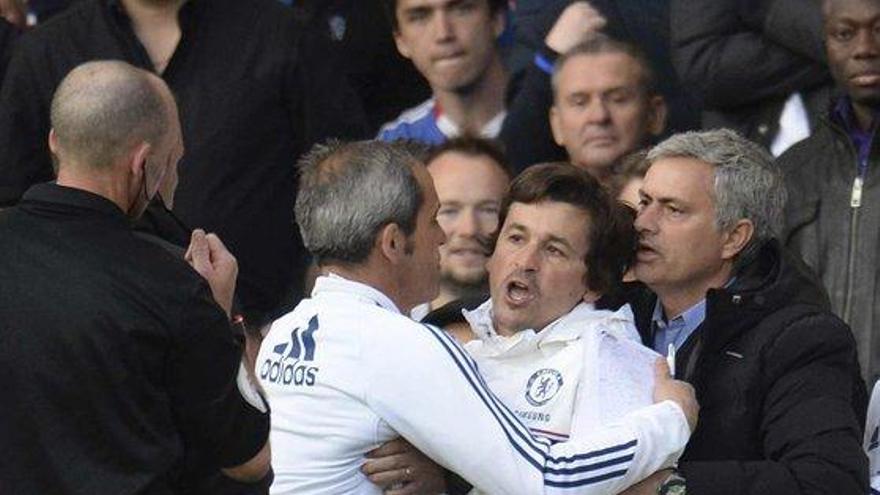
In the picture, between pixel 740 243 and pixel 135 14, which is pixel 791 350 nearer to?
pixel 740 243

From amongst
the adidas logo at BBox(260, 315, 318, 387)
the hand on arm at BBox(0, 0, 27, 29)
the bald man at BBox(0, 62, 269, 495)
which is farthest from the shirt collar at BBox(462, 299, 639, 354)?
the hand on arm at BBox(0, 0, 27, 29)

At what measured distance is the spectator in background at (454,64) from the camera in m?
8.57

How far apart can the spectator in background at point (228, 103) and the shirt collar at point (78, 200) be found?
2426 millimetres

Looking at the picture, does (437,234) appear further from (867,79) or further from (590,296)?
(867,79)

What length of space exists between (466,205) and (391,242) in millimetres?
2076

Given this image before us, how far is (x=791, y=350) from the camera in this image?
5.74 m

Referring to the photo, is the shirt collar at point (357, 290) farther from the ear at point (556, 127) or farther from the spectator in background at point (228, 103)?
the ear at point (556, 127)

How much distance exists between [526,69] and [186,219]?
1476 mm

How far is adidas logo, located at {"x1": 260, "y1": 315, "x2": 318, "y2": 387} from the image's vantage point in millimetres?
5609

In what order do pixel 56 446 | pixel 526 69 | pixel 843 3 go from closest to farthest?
pixel 56 446
pixel 843 3
pixel 526 69

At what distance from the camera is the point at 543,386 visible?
5.64 metres

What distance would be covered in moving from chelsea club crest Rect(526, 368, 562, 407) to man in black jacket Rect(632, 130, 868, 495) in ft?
0.99

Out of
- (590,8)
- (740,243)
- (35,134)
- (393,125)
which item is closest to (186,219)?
(35,134)

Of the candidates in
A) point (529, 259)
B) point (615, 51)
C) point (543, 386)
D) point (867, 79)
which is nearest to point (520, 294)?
point (529, 259)
